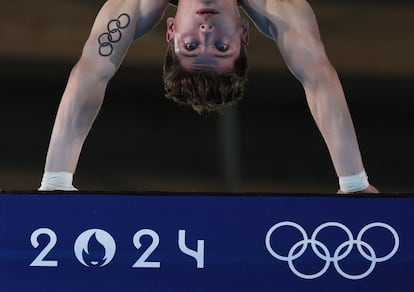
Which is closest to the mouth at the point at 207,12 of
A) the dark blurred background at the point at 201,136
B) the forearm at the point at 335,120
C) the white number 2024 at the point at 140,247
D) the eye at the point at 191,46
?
the eye at the point at 191,46

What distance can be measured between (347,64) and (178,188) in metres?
2.07

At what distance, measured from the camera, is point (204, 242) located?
2924 mm

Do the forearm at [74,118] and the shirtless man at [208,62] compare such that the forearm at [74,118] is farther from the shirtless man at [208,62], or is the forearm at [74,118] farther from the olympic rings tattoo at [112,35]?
the olympic rings tattoo at [112,35]

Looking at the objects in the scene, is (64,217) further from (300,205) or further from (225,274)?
(300,205)

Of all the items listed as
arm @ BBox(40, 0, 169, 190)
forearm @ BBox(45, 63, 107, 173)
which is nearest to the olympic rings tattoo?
arm @ BBox(40, 0, 169, 190)

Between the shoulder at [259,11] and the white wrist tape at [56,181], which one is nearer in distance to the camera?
the white wrist tape at [56,181]

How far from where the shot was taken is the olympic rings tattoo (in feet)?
11.4

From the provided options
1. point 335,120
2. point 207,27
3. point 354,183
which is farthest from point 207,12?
point 354,183

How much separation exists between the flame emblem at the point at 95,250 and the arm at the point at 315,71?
103 centimetres

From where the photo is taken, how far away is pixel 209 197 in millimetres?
2936

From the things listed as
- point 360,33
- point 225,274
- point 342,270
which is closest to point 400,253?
point 342,270

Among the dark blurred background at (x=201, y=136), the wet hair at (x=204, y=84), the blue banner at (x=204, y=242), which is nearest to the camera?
the blue banner at (x=204, y=242)

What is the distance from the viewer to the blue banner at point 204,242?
2904mm

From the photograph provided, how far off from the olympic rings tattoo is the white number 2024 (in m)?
0.90
